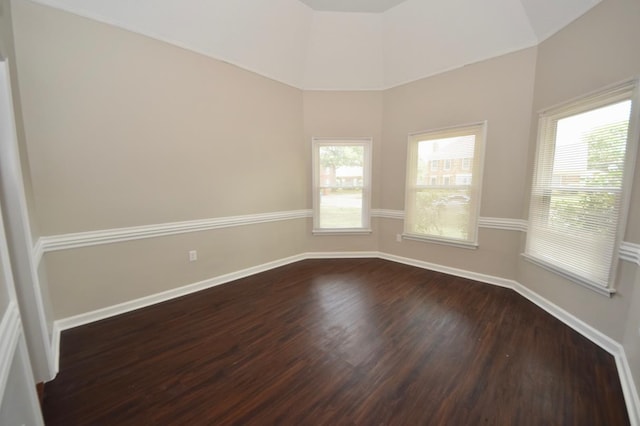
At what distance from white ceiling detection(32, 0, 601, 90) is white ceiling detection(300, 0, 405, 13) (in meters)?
0.02

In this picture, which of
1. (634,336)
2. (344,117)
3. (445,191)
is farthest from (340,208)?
(634,336)

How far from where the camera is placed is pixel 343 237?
4066mm

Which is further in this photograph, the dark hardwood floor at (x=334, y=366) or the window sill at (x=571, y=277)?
the window sill at (x=571, y=277)

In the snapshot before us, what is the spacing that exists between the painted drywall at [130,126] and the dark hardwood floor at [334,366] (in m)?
1.11

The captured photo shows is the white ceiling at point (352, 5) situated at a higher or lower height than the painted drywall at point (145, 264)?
higher

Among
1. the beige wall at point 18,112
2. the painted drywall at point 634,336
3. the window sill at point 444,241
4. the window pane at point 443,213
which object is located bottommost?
the painted drywall at point 634,336

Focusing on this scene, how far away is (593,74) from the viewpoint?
6.68 ft

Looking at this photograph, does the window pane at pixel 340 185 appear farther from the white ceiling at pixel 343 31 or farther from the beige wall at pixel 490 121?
the white ceiling at pixel 343 31

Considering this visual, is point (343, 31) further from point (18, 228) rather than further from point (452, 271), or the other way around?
point (18, 228)

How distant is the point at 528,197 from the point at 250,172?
339 centimetres

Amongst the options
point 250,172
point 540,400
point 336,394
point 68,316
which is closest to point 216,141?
point 250,172

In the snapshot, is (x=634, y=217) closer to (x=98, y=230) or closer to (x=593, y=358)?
(x=593, y=358)

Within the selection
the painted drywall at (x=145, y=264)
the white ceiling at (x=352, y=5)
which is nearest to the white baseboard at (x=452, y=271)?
the painted drywall at (x=145, y=264)

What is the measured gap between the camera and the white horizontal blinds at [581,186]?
191 cm
